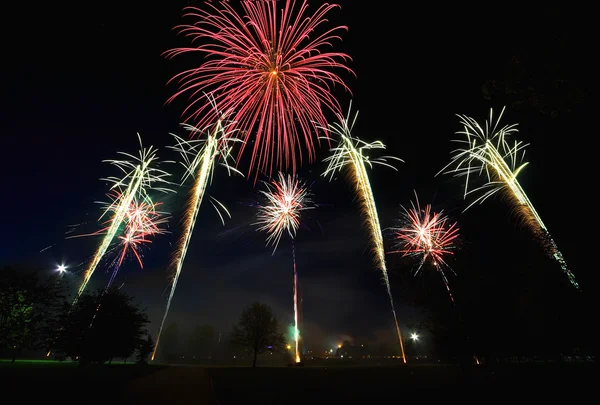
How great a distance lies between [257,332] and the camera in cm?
4572

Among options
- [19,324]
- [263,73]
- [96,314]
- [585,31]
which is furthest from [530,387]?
[19,324]

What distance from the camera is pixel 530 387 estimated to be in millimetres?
13219

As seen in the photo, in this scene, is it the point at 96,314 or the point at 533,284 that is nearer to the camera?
the point at 533,284

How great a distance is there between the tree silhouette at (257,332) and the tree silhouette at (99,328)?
60.3 ft

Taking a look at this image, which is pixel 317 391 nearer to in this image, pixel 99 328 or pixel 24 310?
pixel 99 328

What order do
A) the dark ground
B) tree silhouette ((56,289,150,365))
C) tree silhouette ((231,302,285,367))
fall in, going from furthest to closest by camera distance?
1. tree silhouette ((231,302,285,367))
2. tree silhouette ((56,289,150,365))
3. the dark ground

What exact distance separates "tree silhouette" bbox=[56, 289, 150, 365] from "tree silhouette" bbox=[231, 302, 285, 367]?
18366mm

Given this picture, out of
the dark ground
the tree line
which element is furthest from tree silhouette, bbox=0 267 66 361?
the dark ground

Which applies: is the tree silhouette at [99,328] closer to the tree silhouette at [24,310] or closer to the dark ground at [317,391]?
the tree silhouette at [24,310]

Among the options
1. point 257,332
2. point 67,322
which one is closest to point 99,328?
point 67,322

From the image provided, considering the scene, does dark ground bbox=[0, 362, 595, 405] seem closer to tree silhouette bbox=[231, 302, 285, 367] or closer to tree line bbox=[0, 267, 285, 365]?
tree line bbox=[0, 267, 285, 365]

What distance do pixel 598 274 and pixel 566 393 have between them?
28.3 feet

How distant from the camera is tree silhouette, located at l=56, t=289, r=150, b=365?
85.4 feet

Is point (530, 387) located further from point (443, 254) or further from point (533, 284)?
point (443, 254)
